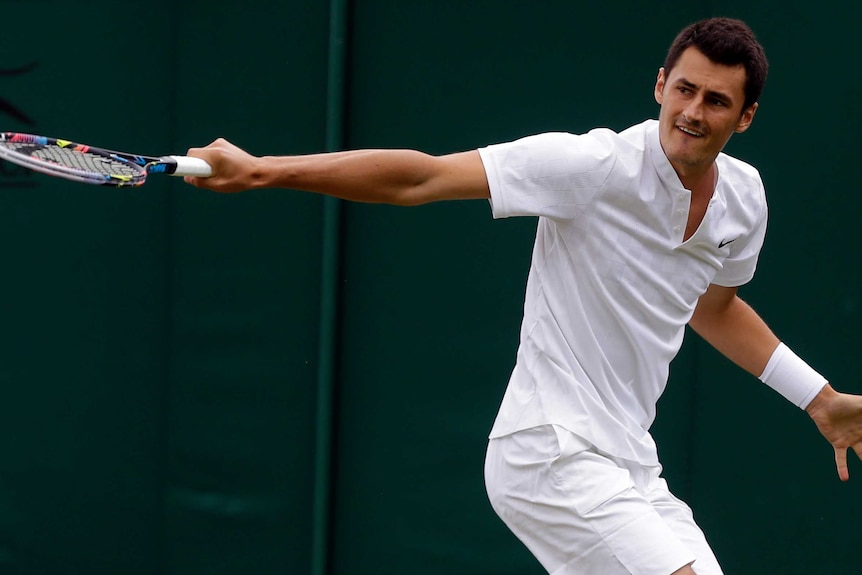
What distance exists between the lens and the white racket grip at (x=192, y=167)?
8.59ft

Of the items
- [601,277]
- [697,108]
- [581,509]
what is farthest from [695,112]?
[581,509]

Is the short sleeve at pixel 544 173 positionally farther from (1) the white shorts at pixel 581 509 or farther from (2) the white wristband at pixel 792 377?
(2) the white wristband at pixel 792 377

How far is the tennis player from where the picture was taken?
294 centimetres

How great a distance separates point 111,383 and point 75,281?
1.35 feet

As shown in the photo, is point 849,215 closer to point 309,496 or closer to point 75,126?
point 309,496

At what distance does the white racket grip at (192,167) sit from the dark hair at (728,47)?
123cm

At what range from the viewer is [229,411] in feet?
16.3

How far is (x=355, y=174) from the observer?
9.05 feet

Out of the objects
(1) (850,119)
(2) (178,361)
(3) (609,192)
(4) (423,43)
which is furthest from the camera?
(2) (178,361)

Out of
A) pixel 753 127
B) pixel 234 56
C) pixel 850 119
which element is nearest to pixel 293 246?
pixel 234 56

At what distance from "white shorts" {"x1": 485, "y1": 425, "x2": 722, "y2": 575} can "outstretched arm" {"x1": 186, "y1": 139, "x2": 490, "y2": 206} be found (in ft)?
2.07

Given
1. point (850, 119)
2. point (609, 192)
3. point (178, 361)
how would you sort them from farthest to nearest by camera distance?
1. point (178, 361)
2. point (850, 119)
3. point (609, 192)

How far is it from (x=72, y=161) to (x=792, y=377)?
2.08m

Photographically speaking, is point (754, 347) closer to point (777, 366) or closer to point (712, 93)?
point (777, 366)
